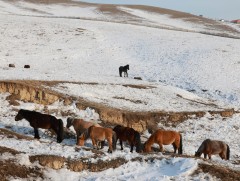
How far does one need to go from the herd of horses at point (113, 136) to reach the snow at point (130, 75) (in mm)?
622

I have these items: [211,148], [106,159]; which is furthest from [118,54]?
[106,159]

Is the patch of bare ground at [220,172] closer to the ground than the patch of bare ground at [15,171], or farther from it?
farther from it

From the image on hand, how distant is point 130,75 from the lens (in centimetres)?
4056

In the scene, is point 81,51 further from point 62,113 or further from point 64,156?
point 64,156

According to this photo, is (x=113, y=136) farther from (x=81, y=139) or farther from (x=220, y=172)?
(x=220, y=172)

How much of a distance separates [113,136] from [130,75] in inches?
934

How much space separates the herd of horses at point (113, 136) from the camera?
17156 millimetres

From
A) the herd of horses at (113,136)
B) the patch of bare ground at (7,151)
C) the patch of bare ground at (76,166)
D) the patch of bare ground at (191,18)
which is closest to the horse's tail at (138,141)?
the herd of horses at (113,136)

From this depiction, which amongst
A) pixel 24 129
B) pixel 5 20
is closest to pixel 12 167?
pixel 24 129

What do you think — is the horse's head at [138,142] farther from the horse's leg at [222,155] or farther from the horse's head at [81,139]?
the horse's leg at [222,155]

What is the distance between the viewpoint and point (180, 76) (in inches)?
1608

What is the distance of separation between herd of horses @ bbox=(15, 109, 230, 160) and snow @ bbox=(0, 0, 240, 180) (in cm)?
62

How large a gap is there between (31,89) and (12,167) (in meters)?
10.1

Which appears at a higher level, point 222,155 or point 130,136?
point 130,136
